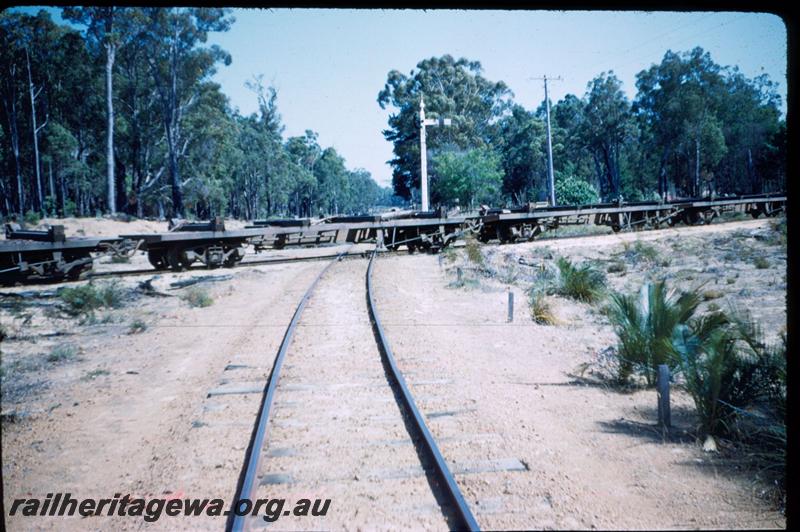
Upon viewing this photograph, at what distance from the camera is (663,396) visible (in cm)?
397

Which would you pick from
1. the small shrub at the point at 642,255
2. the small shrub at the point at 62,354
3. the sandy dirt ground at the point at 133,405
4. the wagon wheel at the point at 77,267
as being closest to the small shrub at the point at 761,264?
the small shrub at the point at 642,255

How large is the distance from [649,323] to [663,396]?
4.22 ft

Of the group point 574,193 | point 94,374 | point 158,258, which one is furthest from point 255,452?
point 574,193

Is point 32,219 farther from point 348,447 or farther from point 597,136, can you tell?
point 597,136

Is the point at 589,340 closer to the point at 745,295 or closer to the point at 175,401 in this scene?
the point at 745,295

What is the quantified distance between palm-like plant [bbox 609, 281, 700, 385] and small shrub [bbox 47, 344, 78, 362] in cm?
709

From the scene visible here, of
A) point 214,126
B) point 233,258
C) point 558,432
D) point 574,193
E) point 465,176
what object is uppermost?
point 214,126

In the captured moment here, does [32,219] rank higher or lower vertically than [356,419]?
higher

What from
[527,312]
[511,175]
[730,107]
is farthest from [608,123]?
[527,312]

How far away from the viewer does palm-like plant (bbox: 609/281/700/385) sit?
4801 mm

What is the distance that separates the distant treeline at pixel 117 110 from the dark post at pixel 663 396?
34306 millimetres

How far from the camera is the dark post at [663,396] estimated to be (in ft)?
12.7

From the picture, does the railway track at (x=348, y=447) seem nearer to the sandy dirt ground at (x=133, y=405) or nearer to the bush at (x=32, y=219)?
the sandy dirt ground at (x=133, y=405)

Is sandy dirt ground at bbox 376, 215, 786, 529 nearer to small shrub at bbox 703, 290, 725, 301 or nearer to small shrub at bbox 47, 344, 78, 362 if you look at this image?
small shrub at bbox 703, 290, 725, 301
